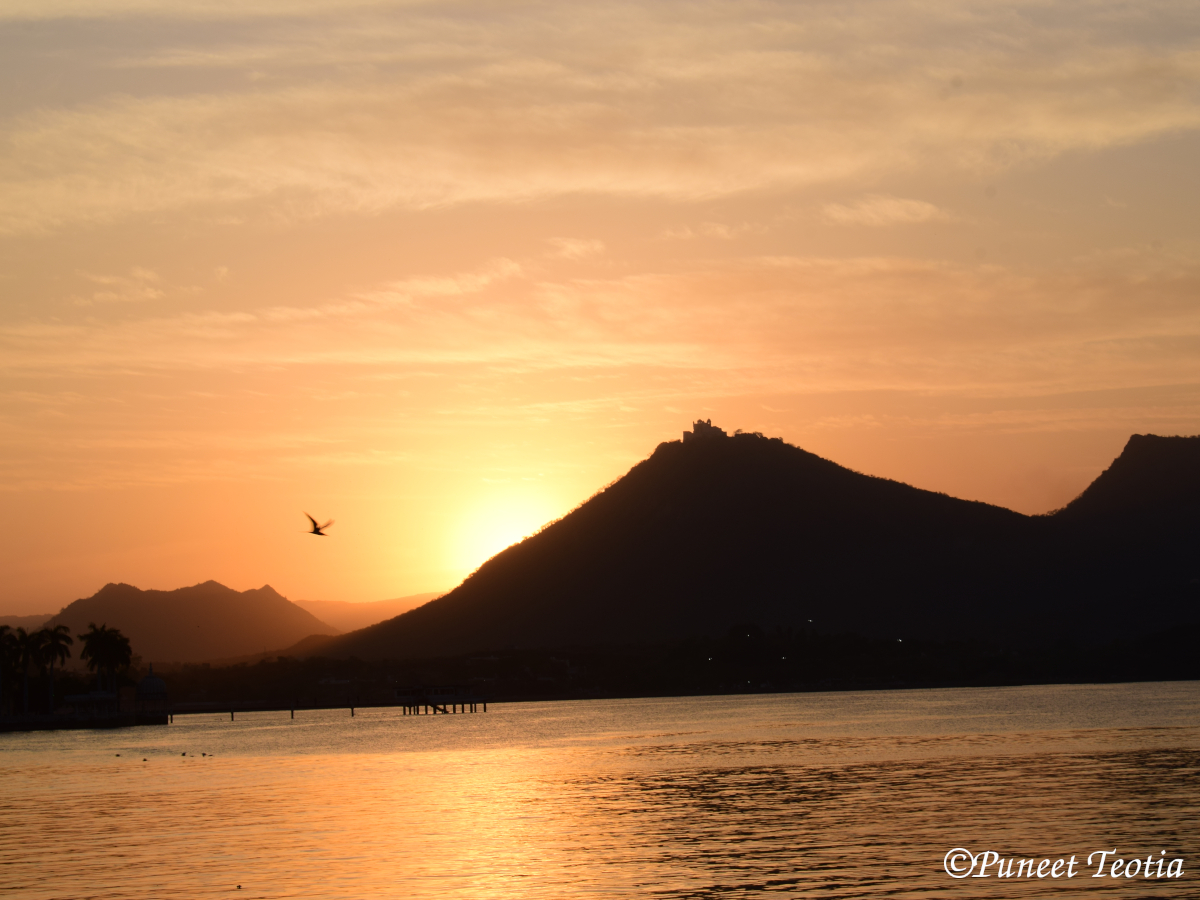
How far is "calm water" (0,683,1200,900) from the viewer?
51094mm

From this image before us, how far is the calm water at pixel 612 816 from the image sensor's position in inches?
2012

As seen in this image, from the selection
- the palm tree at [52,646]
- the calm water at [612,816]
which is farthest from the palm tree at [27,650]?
the calm water at [612,816]

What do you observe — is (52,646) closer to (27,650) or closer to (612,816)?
(27,650)

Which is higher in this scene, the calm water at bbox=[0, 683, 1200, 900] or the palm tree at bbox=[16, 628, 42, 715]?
the palm tree at bbox=[16, 628, 42, 715]

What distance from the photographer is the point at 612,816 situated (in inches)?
2795

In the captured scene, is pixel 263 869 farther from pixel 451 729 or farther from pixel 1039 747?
pixel 451 729

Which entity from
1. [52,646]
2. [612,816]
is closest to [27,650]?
[52,646]

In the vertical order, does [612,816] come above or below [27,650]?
below

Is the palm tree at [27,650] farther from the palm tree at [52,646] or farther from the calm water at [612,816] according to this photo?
the calm water at [612,816]

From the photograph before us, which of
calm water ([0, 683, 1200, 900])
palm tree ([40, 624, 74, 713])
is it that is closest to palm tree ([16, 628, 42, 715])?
palm tree ([40, 624, 74, 713])

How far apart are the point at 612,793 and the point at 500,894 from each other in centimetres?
3489

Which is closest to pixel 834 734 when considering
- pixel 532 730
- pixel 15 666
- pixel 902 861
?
pixel 532 730

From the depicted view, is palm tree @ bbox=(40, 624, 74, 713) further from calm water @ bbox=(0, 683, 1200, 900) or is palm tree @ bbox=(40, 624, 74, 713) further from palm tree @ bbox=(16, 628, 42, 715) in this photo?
calm water @ bbox=(0, 683, 1200, 900)

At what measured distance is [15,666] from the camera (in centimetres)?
19100
